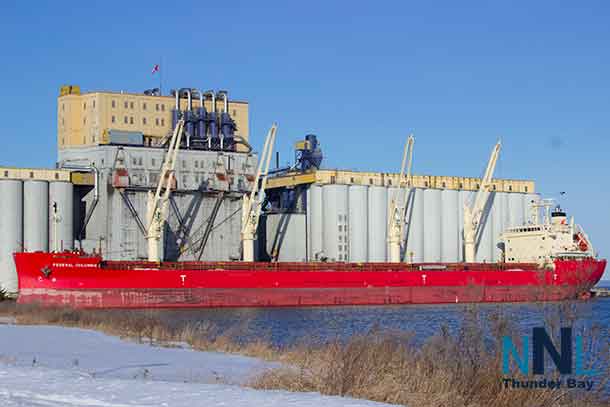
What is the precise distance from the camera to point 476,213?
6775 cm

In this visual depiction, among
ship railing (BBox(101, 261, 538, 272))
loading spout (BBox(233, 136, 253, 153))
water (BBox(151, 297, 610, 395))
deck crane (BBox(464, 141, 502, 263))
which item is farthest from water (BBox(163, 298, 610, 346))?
loading spout (BBox(233, 136, 253, 153))

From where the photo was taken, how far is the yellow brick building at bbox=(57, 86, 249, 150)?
64688 millimetres

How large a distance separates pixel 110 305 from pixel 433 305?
19.0 metres

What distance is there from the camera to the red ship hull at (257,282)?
159 ft

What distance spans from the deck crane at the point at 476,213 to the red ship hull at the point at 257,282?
14.9 ft

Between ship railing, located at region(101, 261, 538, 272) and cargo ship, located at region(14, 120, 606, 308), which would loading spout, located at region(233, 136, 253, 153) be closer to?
cargo ship, located at region(14, 120, 606, 308)

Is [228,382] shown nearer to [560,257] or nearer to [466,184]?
[560,257]

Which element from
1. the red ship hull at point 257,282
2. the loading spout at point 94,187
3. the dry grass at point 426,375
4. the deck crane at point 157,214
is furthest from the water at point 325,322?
the loading spout at point 94,187

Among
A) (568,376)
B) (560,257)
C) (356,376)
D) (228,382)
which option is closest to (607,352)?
(568,376)

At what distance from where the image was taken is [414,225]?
68.4 metres

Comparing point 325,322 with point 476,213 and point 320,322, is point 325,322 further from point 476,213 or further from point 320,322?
point 476,213

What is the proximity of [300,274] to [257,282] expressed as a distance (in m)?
2.80

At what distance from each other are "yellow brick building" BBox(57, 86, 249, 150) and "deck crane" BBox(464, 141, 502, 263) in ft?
73.0

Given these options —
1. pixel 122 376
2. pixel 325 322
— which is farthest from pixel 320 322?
pixel 122 376
